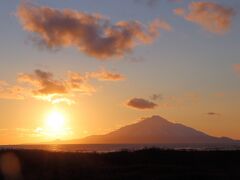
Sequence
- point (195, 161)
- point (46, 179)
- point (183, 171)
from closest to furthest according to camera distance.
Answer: point (46, 179) < point (183, 171) < point (195, 161)

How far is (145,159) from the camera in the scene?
52.4 metres

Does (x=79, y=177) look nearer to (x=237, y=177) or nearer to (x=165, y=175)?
(x=165, y=175)

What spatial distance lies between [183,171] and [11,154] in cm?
2063

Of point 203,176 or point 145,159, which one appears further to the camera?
point 145,159

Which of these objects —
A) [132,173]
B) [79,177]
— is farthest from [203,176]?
[79,177]

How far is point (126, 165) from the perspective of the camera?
47.9m

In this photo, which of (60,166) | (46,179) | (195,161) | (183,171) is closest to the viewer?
(46,179)

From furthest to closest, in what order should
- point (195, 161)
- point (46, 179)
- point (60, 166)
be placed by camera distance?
point (195, 161) → point (60, 166) → point (46, 179)

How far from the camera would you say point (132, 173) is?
128 ft

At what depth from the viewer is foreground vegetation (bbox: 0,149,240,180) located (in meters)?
38.3

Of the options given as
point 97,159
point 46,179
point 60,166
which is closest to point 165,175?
point 46,179

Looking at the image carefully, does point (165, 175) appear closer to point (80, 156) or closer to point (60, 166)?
point (60, 166)

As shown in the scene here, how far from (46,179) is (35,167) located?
374 inches

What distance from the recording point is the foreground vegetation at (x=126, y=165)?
38.3 meters
